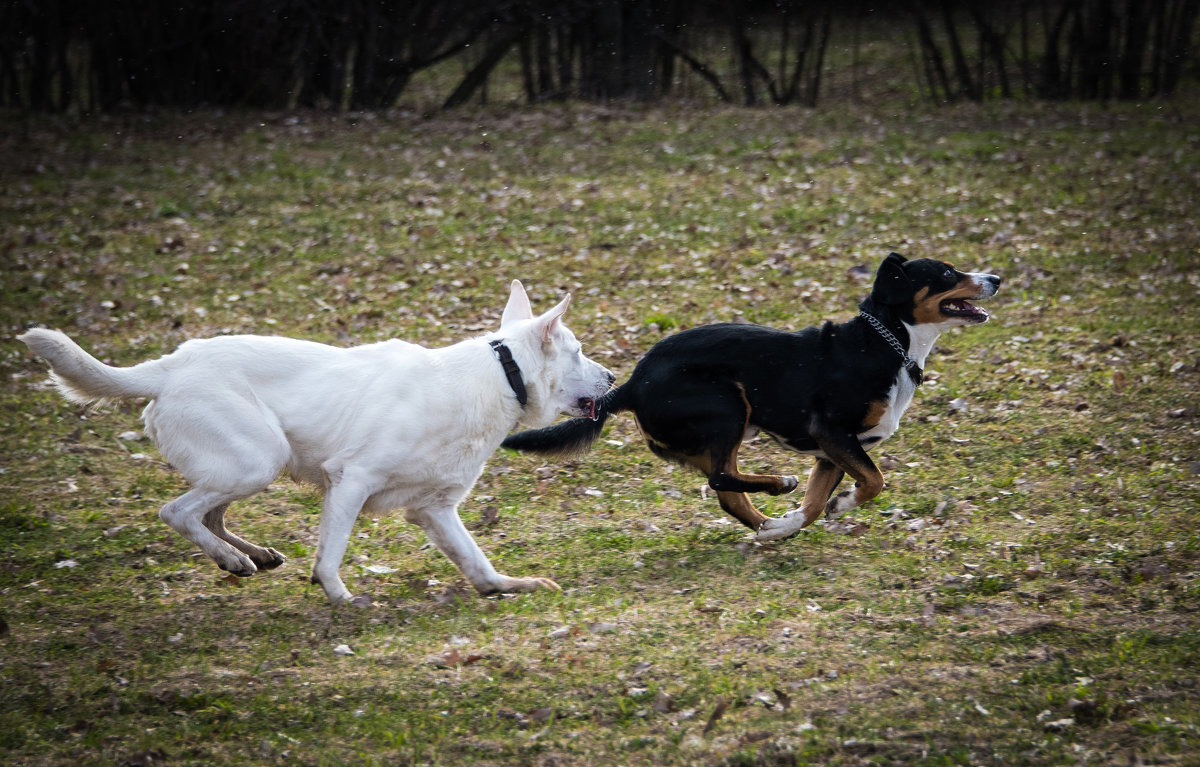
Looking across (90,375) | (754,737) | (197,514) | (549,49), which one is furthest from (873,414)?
(549,49)

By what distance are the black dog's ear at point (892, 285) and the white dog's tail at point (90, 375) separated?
3.85 metres

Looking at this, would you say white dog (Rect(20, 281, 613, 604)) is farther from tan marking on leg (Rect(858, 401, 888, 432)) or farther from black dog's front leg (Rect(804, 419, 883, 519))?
tan marking on leg (Rect(858, 401, 888, 432))

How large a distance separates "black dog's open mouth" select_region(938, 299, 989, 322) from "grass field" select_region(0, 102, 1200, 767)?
43.7 inches

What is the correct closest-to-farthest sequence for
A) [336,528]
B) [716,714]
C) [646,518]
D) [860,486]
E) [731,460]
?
[716,714] → [336,528] → [731,460] → [860,486] → [646,518]

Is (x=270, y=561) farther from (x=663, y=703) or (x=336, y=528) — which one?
(x=663, y=703)

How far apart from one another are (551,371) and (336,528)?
1318mm

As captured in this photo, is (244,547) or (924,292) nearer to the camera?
(244,547)

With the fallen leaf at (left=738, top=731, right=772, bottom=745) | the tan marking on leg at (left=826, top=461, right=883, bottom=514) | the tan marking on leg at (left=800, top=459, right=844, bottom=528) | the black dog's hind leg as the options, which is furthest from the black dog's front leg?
the fallen leaf at (left=738, top=731, right=772, bottom=745)

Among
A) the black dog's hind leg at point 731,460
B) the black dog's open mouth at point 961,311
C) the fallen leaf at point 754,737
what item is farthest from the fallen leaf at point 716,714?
the black dog's open mouth at point 961,311

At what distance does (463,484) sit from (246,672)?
1382mm

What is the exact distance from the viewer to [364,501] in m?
5.45

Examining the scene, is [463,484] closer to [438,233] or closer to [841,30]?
[438,233]

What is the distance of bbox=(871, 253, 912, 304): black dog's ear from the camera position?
6203mm

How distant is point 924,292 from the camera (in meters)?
6.24
